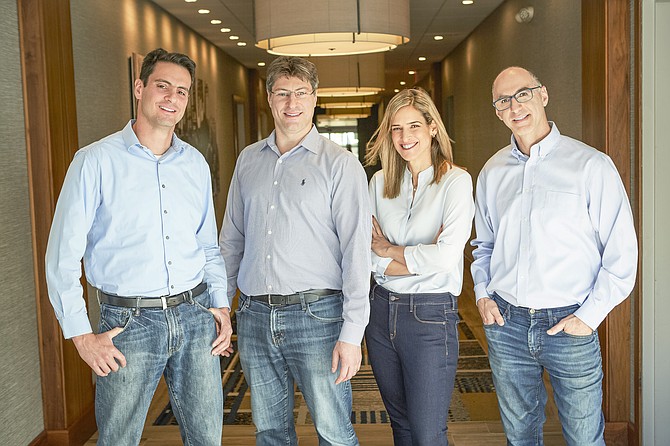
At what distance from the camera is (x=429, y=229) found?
257cm

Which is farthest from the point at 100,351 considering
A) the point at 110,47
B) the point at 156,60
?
the point at 110,47

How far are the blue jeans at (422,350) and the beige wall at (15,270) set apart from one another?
171 centimetres

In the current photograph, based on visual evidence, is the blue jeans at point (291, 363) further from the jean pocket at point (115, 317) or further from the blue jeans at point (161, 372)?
the jean pocket at point (115, 317)

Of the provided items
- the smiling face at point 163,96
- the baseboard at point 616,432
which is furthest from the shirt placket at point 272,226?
the baseboard at point 616,432

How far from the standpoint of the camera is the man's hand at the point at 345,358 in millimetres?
2324

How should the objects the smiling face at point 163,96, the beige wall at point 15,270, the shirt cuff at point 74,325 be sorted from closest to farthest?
1. the shirt cuff at point 74,325
2. the smiling face at point 163,96
3. the beige wall at point 15,270

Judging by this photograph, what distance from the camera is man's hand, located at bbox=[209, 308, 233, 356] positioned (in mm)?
2385

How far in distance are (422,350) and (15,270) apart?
1.92 metres

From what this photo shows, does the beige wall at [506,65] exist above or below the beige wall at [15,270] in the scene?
above

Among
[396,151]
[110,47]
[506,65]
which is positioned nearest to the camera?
[396,151]

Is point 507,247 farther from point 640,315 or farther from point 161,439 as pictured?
point 161,439

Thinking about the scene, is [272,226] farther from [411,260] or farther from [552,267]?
[552,267]

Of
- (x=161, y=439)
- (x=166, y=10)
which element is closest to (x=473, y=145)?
(x=166, y=10)

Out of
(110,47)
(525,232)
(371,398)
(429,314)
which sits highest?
(110,47)
